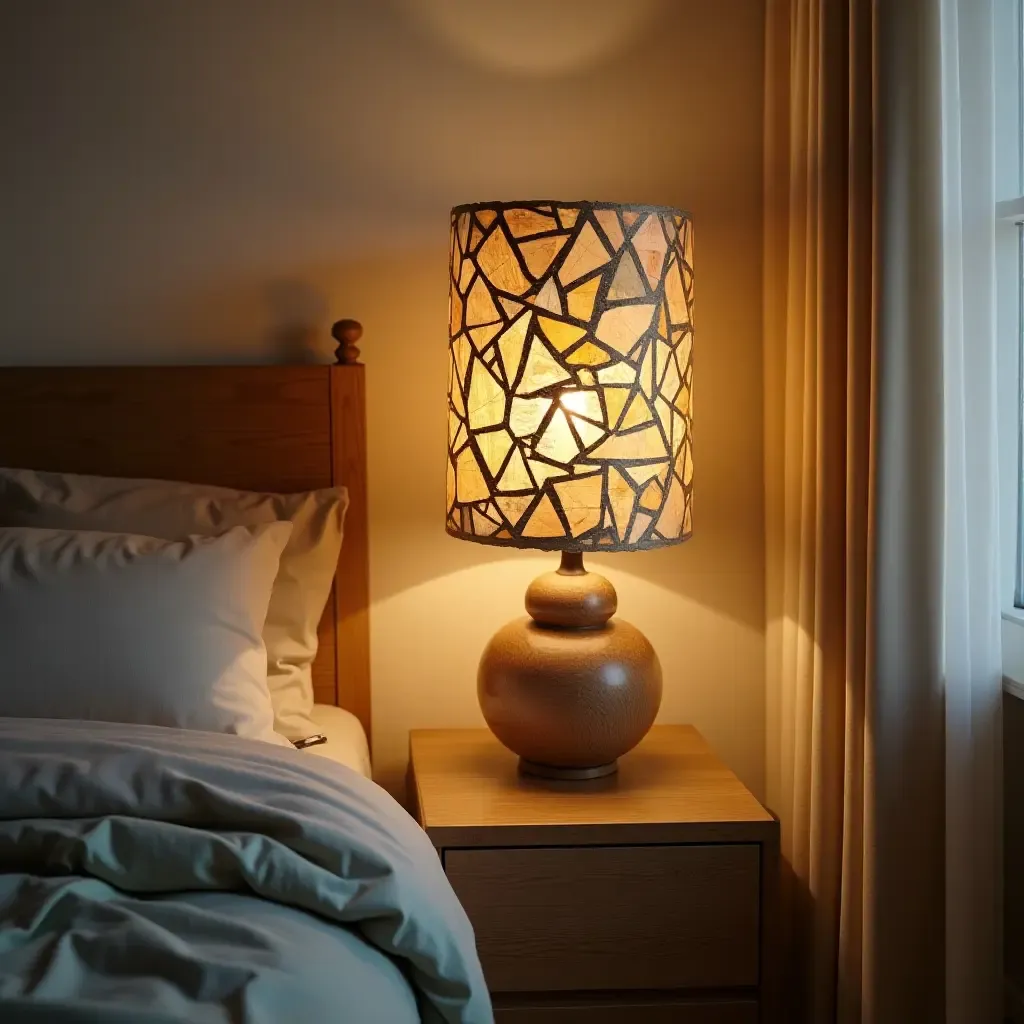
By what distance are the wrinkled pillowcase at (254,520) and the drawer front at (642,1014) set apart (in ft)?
1.93

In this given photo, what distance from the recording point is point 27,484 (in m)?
2.35

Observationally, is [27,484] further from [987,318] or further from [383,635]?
[987,318]

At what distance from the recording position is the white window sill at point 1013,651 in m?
1.99

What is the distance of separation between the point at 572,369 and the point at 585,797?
2.30 ft

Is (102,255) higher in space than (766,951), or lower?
higher

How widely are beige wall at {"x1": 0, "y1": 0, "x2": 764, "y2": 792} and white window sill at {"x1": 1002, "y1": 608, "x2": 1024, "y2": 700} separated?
72cm

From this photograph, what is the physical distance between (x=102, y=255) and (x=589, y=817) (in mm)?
1399

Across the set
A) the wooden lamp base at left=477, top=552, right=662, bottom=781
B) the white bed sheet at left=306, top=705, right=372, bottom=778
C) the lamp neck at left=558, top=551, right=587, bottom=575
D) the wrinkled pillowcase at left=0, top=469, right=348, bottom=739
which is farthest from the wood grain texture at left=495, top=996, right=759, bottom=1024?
the lamp neck at left=558, top=551, right=587, bottom=575

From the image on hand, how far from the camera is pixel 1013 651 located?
2090 mm

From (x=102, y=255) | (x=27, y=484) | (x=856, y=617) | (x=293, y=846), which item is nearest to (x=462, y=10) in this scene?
(x=102, y=255)

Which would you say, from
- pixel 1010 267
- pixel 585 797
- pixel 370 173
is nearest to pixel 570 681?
pixel 585 797

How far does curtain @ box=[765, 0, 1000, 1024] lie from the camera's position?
1866mm

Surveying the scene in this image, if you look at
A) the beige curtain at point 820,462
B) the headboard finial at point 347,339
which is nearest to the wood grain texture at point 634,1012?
the beige curtain at point 820,462

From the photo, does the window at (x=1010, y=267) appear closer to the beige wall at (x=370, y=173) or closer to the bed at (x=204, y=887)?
the beige wall at (x=370, y=173)
